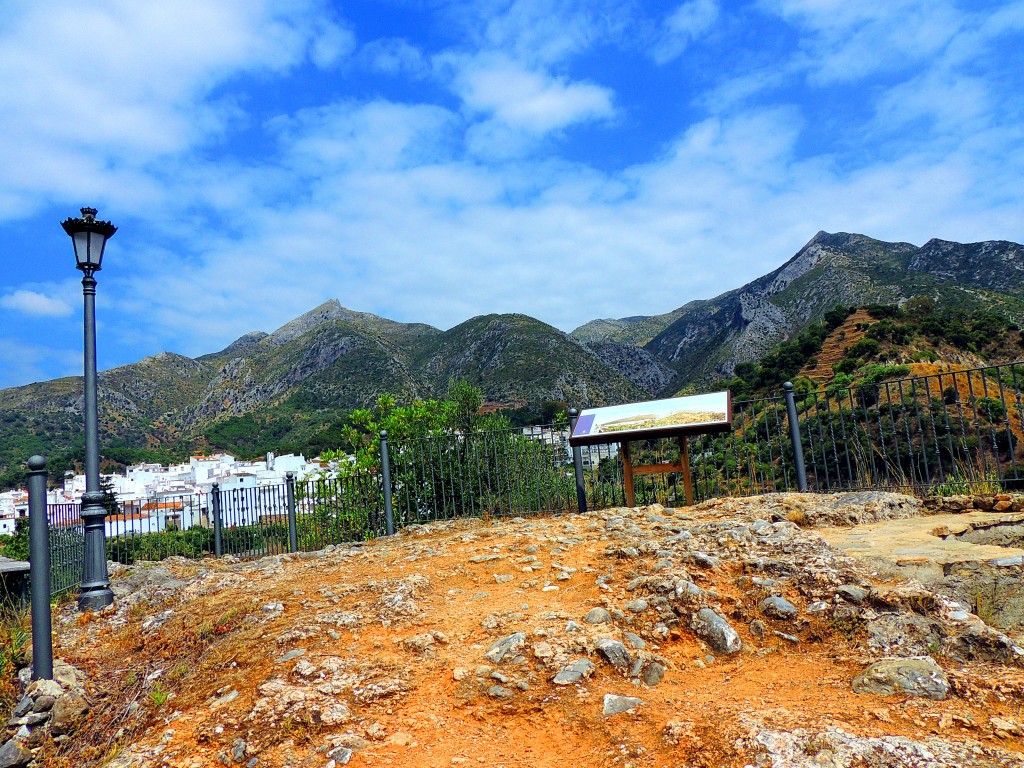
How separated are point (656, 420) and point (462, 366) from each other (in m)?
65.9

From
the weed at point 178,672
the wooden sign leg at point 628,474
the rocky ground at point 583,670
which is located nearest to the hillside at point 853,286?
the wooden sign leg at point 628,474

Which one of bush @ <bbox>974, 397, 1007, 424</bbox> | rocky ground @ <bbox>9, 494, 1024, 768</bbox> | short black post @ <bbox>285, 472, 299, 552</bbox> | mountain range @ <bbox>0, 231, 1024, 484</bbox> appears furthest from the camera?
mountain range @ <bbox>0, 231, 1024, 484</bbox>

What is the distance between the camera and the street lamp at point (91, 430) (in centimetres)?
723

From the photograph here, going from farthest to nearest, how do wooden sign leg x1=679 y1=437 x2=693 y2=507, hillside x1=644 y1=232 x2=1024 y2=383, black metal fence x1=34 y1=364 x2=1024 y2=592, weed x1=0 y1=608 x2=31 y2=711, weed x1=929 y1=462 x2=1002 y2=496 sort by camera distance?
hillside x1=644 y1=232 x2=1024 y2=383, black metal fence x1=34 y1=364 x2=1024 y2=592, wooden sign leg x1=679 y1=437 x2=693 y2=507, weed x1=929 y1=462 x2=1002 y2=496, weed x1=0 y1=608 x2=31 y2=711

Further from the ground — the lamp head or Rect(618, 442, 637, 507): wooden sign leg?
the lamp head

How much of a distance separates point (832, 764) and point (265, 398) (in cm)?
9169

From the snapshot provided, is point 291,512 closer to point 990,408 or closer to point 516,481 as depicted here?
point 516,481

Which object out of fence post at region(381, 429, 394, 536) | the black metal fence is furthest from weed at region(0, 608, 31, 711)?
fence post at region(381, 429, 394, 536)

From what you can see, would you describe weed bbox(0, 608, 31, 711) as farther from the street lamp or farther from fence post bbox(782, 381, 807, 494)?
fence post bbox(782, 381, 807, 494)

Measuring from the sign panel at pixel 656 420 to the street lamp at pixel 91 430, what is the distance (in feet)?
19.7

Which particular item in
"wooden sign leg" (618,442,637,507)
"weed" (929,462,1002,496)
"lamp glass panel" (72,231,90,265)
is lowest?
"weed" (929,462,1002,496)

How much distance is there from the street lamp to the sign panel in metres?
6.00

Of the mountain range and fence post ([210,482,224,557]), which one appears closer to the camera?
fence post ([210,482,224,557])

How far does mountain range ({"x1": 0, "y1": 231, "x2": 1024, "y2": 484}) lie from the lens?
57.7m
